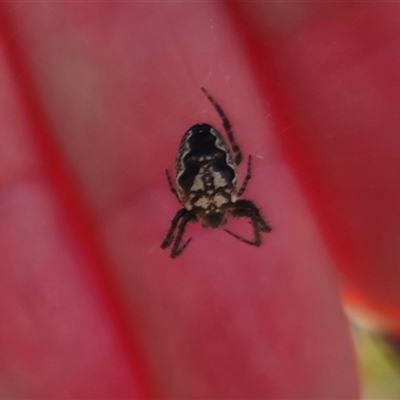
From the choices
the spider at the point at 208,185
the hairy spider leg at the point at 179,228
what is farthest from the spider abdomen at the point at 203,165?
the hairy spider leg at the point at 179,228

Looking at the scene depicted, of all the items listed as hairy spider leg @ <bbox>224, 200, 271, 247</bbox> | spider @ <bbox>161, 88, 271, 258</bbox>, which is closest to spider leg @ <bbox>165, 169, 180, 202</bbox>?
spider @ <bbox>161, 88, 271, 258</bbox>

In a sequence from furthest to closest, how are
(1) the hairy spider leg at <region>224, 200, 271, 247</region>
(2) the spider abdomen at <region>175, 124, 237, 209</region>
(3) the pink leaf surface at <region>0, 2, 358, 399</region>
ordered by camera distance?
(1) the hairy spider leg at <region>224, 200, 271, 247</region>, (3) the pink leaf surface at <region>0, 2, 358, 399</region>, (2) the spider abdomen at <region>175, 124, 237, 209</region>

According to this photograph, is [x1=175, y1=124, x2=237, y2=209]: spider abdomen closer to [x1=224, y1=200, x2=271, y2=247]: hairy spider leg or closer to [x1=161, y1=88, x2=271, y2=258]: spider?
[x1=161, y1=88, x2=271, y2=258]: spider

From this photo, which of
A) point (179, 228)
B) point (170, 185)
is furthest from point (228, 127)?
point (179, 228)

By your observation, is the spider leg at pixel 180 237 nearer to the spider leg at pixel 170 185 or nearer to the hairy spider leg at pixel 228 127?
the spider leg at pixel 170 185

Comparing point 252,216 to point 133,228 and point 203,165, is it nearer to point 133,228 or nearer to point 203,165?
point 203,165

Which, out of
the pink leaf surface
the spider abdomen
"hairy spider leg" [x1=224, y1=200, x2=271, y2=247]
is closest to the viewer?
the spider abdomen
